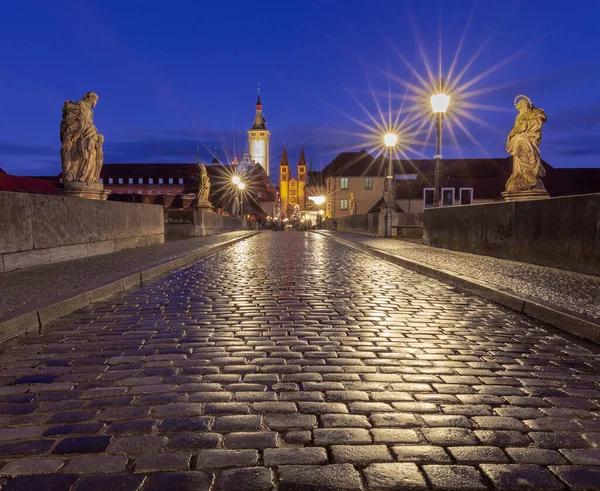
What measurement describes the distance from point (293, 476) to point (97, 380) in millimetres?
2086

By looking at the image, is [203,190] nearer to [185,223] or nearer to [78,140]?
[185,223]

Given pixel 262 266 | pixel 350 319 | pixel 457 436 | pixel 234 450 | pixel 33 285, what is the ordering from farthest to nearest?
pixel 262 266, pixel 33 285, pixel 350 319, pixel 457 436, pixel 234 450

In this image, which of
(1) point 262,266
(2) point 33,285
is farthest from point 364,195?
(2) point 33,285

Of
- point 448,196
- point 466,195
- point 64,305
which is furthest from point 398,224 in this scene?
point 466,195

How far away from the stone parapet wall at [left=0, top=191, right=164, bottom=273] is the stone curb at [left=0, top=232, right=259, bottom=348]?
2.22 meters

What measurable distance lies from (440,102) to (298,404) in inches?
591

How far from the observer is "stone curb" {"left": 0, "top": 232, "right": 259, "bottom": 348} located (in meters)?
5.21

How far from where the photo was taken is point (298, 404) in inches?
132

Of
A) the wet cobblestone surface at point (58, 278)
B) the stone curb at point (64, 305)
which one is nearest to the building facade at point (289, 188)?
the wet cobblestone surface at point (58, 278)

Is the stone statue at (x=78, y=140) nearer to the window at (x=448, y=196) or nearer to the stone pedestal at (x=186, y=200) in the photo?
the stone pedestal at (x=186, y=200)

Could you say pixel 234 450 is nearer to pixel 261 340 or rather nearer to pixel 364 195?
pixel 261 340

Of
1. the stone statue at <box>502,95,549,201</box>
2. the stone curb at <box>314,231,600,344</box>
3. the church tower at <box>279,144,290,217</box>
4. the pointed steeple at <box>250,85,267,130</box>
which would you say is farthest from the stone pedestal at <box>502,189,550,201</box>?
the pointed steeple at <box>250,85,267,130</box>

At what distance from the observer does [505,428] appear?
3.01 meters

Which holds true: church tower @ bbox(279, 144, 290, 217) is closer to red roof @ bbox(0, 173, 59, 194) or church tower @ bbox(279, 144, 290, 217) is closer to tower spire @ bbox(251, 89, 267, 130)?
tower spire @ bbox(251, 89, 267, 130)
